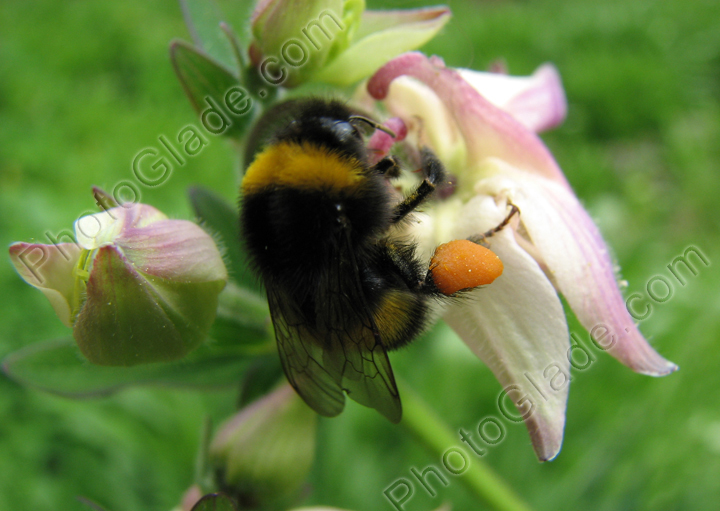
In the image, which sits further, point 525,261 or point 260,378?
point 260,378

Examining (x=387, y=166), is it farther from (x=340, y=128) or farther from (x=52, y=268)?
(x=52, y=268)

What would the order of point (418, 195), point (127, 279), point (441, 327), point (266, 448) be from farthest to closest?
point (441, 327) < point (266, 448) < point (418, 195) < point (127, 279)

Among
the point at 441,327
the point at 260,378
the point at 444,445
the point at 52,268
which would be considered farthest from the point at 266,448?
the point at 441,327

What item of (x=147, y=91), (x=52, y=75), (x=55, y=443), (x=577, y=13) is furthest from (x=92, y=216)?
(x=577, y=13)

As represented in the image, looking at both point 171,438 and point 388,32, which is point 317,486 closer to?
point 171,438

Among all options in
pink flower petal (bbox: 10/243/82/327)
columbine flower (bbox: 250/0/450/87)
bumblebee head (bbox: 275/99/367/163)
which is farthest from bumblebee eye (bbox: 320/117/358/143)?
pink flower petal (bbox: 10/243/82/327)

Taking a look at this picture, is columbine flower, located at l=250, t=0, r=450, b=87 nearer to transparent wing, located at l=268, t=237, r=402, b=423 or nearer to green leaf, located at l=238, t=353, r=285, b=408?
transparent wing, located at l=268, t=237, r=402, b=423

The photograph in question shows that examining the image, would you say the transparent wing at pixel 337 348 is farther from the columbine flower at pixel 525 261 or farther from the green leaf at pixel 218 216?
the green leaf at pixel 218 216

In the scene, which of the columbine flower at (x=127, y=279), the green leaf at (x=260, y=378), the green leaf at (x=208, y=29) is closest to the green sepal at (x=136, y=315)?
the columbine flower at (x=127, y=279)
